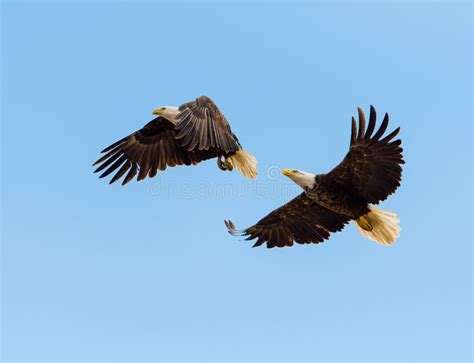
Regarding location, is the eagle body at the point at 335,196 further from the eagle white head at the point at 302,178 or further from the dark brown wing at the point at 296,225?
the dark brown wing at the point at 296,225

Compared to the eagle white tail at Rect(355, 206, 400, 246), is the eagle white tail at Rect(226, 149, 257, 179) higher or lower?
higher

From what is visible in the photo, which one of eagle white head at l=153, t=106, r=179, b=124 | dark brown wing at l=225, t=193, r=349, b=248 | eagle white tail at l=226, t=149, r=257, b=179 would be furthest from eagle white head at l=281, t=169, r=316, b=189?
eagle white head at l=153, t=106, r=179, b=124

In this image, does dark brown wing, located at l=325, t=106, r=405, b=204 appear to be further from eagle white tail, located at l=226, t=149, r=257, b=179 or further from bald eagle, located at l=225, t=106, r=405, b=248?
eagle white tail, located at l=226, t=149, r=257, b=179

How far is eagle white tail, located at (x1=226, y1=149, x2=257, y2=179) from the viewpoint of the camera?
10.2 m

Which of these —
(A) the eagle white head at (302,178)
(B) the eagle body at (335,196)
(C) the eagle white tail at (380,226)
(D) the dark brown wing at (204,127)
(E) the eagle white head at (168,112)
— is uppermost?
(E) the eagle white head at (168,112)

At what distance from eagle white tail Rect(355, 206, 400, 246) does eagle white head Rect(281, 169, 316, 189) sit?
0.79 m

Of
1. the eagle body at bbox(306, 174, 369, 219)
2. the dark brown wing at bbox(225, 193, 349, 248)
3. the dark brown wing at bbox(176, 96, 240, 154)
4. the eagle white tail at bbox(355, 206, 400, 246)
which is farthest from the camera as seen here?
the dark brown wing at bbox(225, 193, 349, 248)

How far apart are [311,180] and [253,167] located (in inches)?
50.3

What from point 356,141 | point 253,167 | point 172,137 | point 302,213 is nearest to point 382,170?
point 356,141

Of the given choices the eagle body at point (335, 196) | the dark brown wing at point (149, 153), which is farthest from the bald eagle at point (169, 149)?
A: the eagle body at point (335, 196)

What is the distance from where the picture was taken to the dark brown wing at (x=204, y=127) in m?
9.12

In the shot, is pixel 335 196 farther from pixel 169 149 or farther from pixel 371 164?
pixel 169 149

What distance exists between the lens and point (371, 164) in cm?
855

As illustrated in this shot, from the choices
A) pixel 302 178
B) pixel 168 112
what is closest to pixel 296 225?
pixel 302 178
